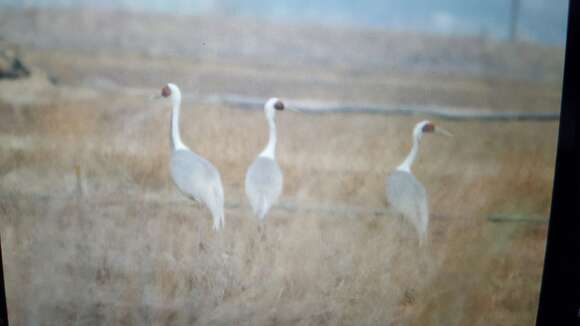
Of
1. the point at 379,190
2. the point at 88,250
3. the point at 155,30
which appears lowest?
the point at 88,250

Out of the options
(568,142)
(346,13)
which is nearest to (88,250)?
(346,13)

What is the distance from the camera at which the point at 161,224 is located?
2318 millimetres

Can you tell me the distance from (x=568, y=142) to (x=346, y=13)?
3.27 feet

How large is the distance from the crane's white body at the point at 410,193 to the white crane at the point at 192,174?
26.5 inches

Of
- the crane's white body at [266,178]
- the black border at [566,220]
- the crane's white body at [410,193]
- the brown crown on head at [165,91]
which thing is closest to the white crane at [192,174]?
the brown crown on head at [165,91]

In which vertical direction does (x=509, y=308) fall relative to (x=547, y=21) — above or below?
below

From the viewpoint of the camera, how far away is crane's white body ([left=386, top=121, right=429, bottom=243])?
225 centimetres

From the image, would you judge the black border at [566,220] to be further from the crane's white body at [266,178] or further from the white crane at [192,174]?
the white crane at [192,174]

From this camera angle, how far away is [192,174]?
7.45ft

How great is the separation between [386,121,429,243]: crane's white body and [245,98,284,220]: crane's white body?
0.44 metres

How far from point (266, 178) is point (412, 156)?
572mm

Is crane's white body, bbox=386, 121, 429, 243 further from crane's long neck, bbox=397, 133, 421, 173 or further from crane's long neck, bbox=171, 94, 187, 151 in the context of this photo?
crane's long neck, bbox=171, 94, 187, 151

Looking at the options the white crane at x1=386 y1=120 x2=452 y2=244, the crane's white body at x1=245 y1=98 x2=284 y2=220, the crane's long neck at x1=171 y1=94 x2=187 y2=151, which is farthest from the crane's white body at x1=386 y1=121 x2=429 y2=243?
the crane's long neck at x1=171 y1=94 x2=187 y2=151

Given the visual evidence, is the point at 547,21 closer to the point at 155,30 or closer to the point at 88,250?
the point at 155,30
